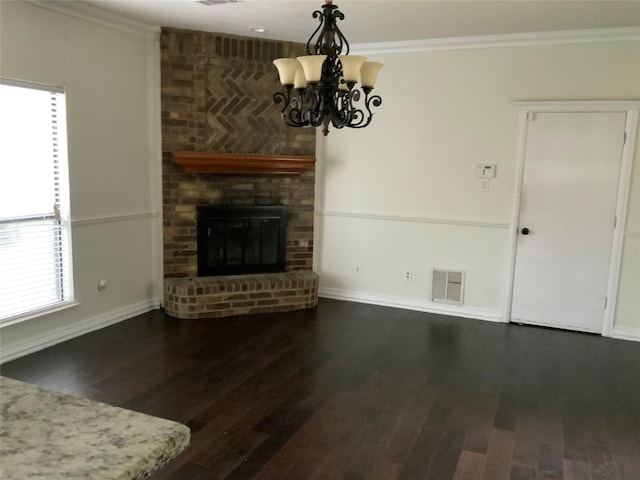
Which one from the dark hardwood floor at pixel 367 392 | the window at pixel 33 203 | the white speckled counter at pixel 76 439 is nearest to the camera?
the white speckled counter at pixel 76 439

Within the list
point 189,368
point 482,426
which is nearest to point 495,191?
point 482,426

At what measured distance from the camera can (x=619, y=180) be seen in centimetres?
425

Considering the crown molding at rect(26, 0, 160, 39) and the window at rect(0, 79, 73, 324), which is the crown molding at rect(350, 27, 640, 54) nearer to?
the crown molding at rect(26, 0, 160, 39)

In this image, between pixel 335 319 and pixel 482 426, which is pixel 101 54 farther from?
pixel 482 426

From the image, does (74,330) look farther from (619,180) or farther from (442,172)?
(619,180)

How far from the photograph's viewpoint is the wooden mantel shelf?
181 inches

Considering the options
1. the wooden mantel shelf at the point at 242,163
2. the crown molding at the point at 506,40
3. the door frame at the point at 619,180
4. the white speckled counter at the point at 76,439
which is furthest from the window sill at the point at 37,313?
the door frame at the point at 619,180

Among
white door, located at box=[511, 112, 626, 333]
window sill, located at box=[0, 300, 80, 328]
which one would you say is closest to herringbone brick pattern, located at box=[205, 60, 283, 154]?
window sill, located at box=[0, 300, 80, 328]

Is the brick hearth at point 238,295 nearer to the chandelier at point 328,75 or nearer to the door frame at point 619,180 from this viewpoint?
the door frame at point 619,180

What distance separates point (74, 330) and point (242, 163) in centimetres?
205

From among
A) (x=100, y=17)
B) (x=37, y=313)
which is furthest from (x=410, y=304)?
(x=100, y=17)

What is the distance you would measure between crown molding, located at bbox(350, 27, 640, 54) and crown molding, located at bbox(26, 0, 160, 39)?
1.96m

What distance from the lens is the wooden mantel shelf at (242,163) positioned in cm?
461

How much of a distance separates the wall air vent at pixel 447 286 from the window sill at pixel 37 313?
328 centimetres
